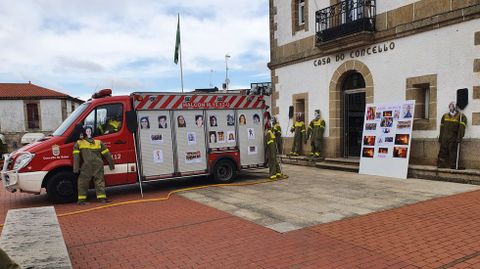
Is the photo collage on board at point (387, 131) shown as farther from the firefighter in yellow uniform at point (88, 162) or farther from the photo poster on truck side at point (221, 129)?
the firefighter in yellow uniform at point (88, 162)

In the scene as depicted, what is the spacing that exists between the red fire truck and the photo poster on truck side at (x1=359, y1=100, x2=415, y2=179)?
322 cm

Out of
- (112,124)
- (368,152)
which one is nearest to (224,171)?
(112,124)

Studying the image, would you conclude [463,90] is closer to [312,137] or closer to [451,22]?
[451,22]

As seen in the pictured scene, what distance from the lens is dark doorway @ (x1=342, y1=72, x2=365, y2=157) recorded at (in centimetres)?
1315

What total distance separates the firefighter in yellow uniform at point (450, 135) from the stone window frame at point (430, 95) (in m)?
0.49

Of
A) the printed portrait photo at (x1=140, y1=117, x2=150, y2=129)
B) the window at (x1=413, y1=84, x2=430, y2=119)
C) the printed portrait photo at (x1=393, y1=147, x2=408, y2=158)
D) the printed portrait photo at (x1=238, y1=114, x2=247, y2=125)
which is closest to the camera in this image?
the printed portrait photo at (x1=140, y1=117, x2=150, y2=129)

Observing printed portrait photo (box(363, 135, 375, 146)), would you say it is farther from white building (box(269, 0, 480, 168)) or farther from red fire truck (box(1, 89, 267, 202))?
red fire truck (box(1, 89, 267, 202))

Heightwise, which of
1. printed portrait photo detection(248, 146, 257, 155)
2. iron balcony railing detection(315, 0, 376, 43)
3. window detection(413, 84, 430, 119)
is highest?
iron balcony railing detection(315, 0, 376, 43)

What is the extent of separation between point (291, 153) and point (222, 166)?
212 inches

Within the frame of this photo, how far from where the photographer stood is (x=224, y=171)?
1059cm

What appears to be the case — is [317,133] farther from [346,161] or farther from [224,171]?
[224,171]

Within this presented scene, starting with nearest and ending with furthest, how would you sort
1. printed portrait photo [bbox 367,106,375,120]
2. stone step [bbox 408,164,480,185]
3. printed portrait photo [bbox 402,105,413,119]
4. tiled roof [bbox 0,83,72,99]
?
stone step [bbox 408,164,480,185]
printed portrait photo [bbox 402,105,413,119]
printed portrait photo [bbox 367,106,375,120]
tiled roof [bbox 0,83,72,99]

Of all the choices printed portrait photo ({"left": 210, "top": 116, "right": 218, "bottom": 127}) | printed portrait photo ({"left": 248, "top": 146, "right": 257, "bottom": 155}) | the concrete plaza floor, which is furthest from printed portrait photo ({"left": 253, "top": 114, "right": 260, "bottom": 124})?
the concrete plaza floor

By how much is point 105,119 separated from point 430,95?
330 inches
